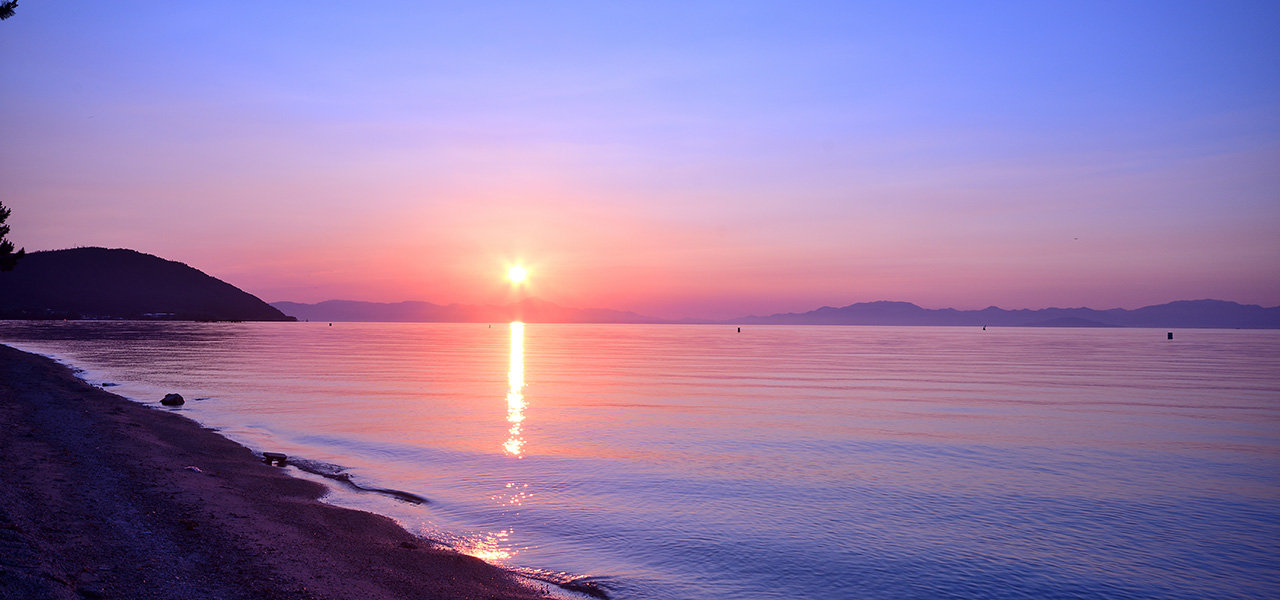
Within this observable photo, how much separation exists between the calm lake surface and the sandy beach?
4.91 feet

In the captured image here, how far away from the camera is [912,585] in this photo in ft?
37.6

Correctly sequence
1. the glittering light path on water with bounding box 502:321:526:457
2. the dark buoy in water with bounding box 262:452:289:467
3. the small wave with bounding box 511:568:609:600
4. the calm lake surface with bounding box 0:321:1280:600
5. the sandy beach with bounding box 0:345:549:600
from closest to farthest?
the sandy beach with bounding box 0:345:549:600
the small wave with bounding box 511:568:609:600
the calm lake surface with bounding box 0:321:1280:600
the dark buoy in water with bounding box 262:452:289:467
the glittering light path on water with bounding box 502:321:526:457

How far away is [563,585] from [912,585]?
5.68 metres

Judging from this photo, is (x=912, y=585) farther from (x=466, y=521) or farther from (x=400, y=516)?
(x=400, y=516)

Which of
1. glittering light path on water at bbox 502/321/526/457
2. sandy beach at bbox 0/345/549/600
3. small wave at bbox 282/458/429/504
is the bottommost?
glittering light path on water at bbox 502/321/526/457

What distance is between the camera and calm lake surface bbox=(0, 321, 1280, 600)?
39.7ft

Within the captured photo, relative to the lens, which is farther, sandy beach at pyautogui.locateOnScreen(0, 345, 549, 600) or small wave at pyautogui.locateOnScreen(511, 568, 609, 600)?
small wave at pyautogui.locateOnScreen(511, 568, 609, 600)

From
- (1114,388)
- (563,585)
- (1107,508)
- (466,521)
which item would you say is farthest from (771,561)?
(1114,388)

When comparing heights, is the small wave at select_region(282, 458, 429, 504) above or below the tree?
below

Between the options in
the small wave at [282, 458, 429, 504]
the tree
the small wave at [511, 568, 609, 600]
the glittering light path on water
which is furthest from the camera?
the tree

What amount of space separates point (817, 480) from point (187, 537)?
14.1 m

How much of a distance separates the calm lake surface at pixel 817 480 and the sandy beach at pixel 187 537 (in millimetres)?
1498

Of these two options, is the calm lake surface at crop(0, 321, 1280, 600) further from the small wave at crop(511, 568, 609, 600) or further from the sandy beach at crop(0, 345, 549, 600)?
the sandy beach at crop(0, 345, 549, 600)

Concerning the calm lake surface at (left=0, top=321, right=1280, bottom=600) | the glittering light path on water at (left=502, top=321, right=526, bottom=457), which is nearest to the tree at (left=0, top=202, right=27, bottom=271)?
the calm lake surface at (left=0, top=321, right=1280, bottom=600)
